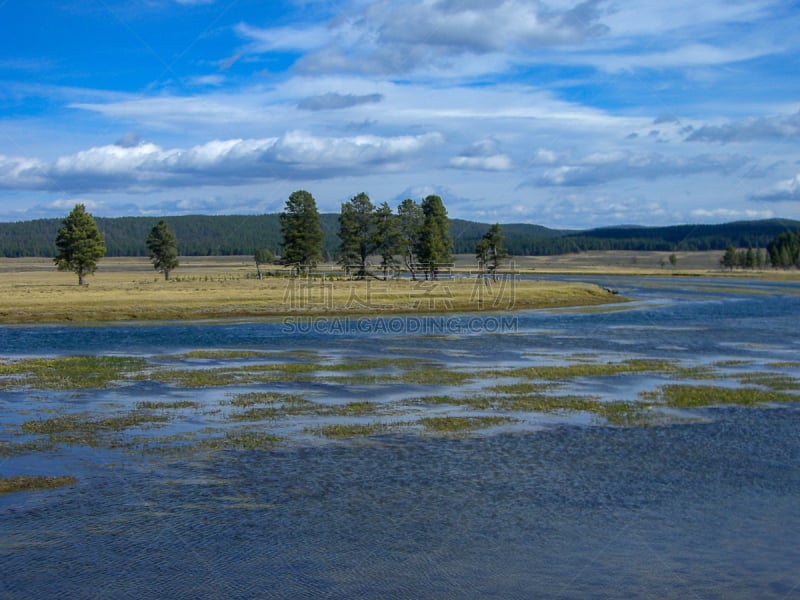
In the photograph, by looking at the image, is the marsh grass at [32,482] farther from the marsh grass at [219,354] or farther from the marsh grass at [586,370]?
the marsh grass at [219,354]

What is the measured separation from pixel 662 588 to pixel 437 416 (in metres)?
13.0

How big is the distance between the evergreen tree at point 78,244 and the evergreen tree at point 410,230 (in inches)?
1669

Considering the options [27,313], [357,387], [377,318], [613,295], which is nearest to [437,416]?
[357,387]

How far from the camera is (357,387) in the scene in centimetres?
3148

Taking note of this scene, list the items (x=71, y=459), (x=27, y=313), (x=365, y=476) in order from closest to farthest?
(x=365, y=476)
(x=71, y=459)
(x=27, y=313)

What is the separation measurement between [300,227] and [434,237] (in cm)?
1926

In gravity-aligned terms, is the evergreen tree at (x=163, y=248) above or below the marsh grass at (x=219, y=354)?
above

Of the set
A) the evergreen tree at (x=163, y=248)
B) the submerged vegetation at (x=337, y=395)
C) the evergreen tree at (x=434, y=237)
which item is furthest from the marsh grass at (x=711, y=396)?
the evergreen tree at (x=163, y=248)

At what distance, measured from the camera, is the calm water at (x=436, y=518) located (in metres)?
13.2

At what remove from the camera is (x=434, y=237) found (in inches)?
4503

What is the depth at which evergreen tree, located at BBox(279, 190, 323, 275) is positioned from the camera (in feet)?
377

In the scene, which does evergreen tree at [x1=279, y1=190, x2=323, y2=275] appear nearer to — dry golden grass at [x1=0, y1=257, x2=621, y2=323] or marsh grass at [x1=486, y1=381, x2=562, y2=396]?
dry golden grass at [x1=0, y1=257, x2=621, y2=323]

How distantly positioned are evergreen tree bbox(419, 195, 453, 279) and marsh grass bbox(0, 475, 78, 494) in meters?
95.9

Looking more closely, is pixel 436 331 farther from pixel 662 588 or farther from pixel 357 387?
pixel 662 588
